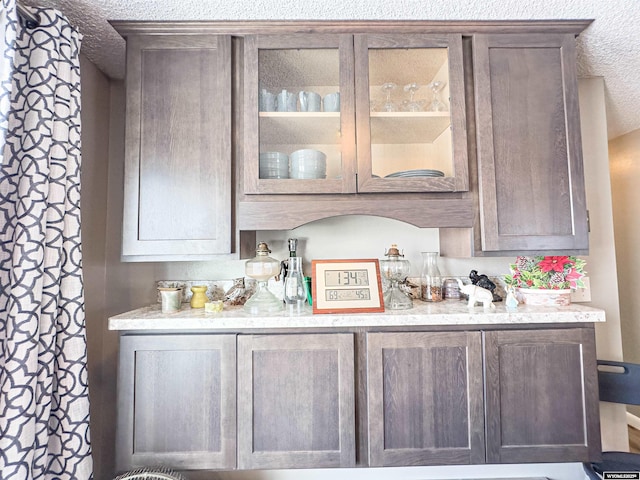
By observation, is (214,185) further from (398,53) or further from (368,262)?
(398,53)

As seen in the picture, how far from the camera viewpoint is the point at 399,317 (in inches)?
50.3

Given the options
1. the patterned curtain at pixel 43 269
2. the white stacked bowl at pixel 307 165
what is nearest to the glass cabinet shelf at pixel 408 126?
the white stacked bowl at pixel 307 165

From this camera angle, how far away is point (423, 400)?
1263 millimetres

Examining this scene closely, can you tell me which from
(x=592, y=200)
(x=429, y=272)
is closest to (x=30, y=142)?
(x=429, y=272)

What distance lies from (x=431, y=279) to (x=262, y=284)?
88 cm

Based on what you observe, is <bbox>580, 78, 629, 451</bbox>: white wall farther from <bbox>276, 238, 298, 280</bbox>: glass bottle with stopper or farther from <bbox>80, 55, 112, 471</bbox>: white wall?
<bbox>80, 55, 112, 471</bbox>: white wall

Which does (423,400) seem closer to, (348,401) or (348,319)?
(348,401)

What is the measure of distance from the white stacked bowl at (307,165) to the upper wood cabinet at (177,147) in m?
0.29

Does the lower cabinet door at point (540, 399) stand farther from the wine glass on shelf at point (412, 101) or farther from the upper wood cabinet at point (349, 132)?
the wine glass on shelf at point (412, 101)

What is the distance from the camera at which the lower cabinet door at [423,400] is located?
1256mm

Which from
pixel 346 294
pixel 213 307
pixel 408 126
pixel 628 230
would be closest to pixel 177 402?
pixel 213 307

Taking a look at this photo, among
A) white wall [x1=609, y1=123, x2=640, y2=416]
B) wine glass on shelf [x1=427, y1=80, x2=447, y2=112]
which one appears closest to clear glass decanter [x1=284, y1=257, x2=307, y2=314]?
wine glass on shelf [x1=427, y1=80, x2=447, y2=112]

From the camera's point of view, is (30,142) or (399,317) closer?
(30,142)

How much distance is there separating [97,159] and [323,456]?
5.91 feet
